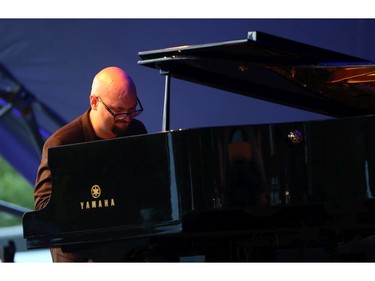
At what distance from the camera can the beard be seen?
4116 mm

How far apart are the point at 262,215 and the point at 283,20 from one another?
174cm

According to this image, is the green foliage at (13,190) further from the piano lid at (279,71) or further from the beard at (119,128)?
the piano lid at (279,71)

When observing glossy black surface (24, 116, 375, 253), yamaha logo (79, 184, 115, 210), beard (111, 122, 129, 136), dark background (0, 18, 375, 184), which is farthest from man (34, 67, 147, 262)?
glossy black surface (24, 116, 375, 253)

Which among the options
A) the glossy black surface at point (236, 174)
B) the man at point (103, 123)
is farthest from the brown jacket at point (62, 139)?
the glossy black surface at point (236, 174)

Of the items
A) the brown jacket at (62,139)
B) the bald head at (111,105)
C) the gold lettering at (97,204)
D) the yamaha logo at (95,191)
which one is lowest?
the gold lettering at (97,204)

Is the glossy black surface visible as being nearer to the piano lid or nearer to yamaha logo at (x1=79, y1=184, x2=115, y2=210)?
yamaha logo at (x1=79, y1=184, x2=115, y2=210)

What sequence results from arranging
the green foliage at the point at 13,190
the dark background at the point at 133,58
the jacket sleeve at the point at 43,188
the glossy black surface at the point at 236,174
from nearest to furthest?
the glossy black surface at the point at 236,174
the jacket sleeve at the point at 43,188
the dark background at the point at 133,58
the green foliage at the point at 13,190

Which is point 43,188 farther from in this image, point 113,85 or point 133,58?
point 133,58

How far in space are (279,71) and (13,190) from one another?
1.98 m

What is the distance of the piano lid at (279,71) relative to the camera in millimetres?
3246

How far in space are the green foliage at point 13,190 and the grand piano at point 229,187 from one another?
160 cm

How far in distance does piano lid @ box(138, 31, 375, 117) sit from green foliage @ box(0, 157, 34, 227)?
1563 millimetres
